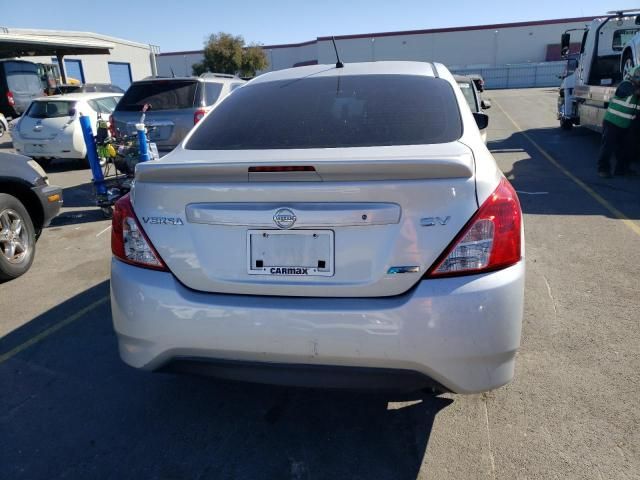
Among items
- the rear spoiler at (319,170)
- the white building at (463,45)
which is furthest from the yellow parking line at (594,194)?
the white building at (463,45)

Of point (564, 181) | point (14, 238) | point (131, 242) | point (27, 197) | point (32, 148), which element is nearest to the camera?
point (131, 242)

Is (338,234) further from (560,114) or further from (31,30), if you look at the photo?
(31,30)

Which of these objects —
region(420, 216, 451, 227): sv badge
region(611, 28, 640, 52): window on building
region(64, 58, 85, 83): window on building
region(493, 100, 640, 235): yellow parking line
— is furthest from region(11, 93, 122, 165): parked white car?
region(64, 58, 85, 83): window on building

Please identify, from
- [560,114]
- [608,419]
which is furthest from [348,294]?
[560,114]

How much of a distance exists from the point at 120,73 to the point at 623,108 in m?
41.3

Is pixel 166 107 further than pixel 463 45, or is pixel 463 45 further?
pixel 463 45

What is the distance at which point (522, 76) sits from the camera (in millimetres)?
45281

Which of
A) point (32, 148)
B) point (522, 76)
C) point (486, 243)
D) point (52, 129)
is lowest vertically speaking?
point (32, 148)

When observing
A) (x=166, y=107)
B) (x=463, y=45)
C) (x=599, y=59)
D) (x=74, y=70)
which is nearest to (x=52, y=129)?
(x=166, y=107)

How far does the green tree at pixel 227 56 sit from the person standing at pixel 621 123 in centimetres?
3923

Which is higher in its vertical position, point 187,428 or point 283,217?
point 283,217

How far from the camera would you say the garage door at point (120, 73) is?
40312 mm

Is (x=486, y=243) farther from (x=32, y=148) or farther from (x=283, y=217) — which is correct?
(x=32, y=148)

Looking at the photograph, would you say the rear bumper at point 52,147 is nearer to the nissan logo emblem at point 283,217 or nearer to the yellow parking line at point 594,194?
the yellow parking line at point 594,194
